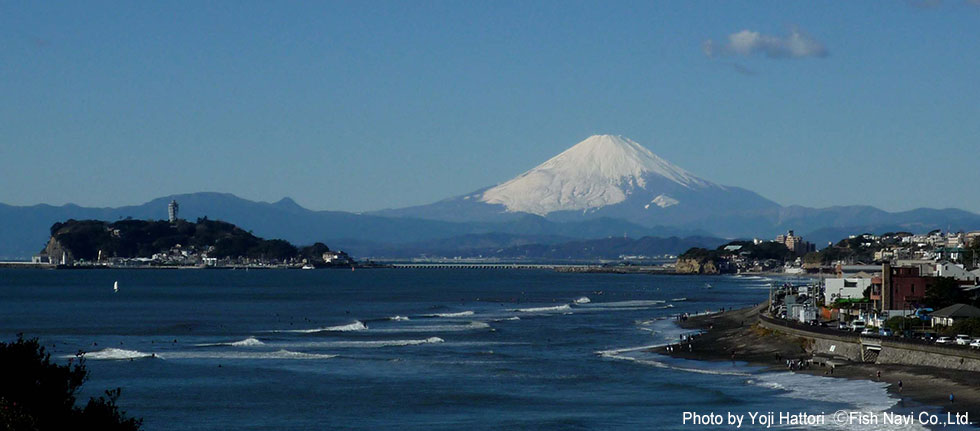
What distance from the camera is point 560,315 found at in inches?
3856

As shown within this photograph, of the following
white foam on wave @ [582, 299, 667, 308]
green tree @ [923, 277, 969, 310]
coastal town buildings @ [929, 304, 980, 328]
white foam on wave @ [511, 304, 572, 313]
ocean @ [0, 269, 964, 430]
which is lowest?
ocean @ [0, 269, 964, 430]

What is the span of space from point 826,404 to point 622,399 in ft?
23.1

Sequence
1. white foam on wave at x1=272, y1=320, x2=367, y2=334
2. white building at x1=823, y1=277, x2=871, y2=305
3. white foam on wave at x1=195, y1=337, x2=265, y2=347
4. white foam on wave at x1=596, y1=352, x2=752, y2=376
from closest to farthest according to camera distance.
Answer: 1. white foam on wave at x1=596, y1=352, x2=752, y2=376
2. white foam on wave at x1=195, y1=337, x2=265, y2=347
3. white building at x1=823, y1=277, x2=871, y2=305
4. white foam on wave at x1=272, y1=320, x2=367, y2=334

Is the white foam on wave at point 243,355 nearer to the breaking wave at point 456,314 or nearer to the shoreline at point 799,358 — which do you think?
the shoreline at point 799,358

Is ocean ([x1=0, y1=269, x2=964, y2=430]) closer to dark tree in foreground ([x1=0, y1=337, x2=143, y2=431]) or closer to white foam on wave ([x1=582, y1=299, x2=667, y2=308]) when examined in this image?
white foam on wave ([x1=582, y1=299, x2=667, y2=308])

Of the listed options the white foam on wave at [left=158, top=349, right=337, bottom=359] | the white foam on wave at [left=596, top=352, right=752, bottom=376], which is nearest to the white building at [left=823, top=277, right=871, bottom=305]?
the white foam on wave at [left=596, top=352, right=752, bottom=376]

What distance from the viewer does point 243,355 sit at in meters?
62.9

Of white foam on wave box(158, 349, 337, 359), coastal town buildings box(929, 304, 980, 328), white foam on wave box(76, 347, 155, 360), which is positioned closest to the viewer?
coastal town buildings box(929, 304, 980, 328)

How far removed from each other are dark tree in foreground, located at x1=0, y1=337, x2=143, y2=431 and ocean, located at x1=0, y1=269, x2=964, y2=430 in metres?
15.0

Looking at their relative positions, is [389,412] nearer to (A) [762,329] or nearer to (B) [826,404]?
(B) [826,404]

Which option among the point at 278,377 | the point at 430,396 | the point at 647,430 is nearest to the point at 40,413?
the point at 647,430

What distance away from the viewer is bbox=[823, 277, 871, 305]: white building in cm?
8069

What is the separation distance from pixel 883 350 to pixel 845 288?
29230mm

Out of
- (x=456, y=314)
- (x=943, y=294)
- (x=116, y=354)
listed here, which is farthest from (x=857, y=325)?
(x=456, y=314)
